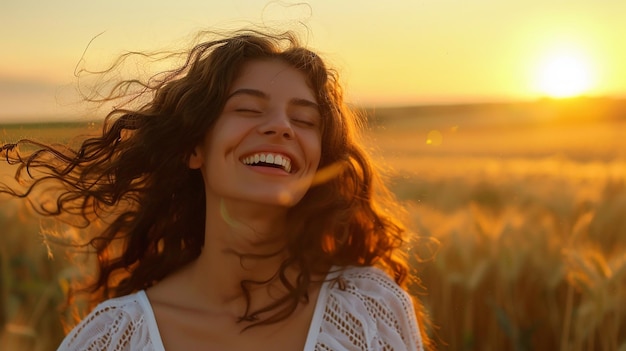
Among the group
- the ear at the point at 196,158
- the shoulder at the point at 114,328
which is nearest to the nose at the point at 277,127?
the ear at the point at 196,158

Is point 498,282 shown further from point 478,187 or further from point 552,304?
point 478,187

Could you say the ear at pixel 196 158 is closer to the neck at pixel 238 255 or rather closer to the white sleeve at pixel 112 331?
the neck at pixel 238 255

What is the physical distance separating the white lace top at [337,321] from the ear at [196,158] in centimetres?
53

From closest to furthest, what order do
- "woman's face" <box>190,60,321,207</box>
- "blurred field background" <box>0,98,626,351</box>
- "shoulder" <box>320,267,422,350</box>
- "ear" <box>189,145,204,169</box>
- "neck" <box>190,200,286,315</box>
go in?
"woman's face" <box>190,60,321,207</box> → "shoulder" <box>320,267,422,350</box> → "neck" <box>190,200,286,315</box> → "ear" <box>189,145,204,169</box> → "blurred field background" <box>0,98,626,351</box>

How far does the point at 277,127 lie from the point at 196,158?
502mm

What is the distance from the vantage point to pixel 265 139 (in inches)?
112

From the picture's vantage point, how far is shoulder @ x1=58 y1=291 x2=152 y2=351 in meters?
3.02

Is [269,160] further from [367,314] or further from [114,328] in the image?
[114,328]

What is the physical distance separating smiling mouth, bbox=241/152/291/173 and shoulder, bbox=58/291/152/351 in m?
0.72

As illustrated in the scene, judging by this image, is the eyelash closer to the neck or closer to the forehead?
the forehead

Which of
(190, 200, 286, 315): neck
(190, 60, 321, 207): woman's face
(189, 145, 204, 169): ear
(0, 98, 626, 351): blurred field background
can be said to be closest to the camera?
(190, 60, 321, 207): woman's face

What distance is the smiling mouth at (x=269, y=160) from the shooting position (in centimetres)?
284

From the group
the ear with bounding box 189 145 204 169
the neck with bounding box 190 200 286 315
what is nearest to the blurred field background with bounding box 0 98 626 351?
the ear with bounding box 189 145 204 169

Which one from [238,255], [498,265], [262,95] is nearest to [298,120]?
[262,95]
